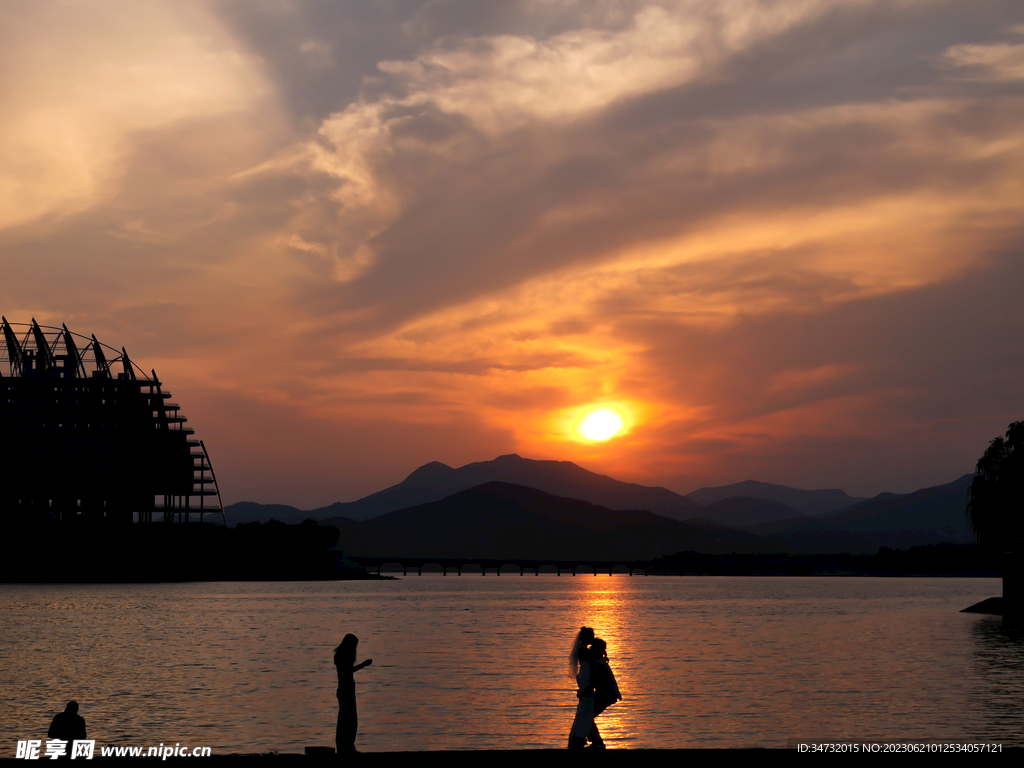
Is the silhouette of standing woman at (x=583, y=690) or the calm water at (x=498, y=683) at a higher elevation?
the silhouette of standing woman at (x=583, y=690)

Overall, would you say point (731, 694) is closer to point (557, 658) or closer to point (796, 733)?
point (796, 733)

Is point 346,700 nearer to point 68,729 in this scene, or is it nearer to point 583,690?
point 583,690

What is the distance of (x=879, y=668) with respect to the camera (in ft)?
204

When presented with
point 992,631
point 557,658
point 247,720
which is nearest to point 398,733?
point 247,720

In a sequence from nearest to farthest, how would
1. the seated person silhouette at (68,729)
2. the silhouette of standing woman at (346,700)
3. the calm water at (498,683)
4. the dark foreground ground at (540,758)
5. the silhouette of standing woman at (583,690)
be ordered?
the seated person silhouette at (68,729)
the dark foreground ground at (540,758)
the silhouette of standing woman at (346,700)
the silhouette of standing woman at (583,690)
the calm water at (498,683)

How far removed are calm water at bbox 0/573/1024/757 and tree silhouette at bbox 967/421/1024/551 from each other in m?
9.15

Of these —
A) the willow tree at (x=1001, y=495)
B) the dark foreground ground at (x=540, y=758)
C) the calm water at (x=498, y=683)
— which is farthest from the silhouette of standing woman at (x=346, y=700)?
the willow tree at (x=1001, y=495)

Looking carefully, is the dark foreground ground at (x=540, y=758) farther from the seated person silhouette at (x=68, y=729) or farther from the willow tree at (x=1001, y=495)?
the willow tree at (x=1001, y=495)

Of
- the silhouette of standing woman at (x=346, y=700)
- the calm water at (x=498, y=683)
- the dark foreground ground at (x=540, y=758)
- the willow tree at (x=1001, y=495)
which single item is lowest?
the calm water at (x=498, y=683)

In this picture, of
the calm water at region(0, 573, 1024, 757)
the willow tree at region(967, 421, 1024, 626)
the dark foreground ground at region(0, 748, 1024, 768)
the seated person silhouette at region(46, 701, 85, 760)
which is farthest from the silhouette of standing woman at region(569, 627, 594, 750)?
the willow tree at region(967, 421, 1024, 626)

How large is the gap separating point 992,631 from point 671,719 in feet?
207

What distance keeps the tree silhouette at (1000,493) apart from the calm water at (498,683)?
9.15 meters

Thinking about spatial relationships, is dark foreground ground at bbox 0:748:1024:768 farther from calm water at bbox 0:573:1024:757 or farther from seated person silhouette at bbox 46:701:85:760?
calm water at bbox 0:573:1024:757

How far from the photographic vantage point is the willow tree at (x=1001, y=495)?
321 ft
